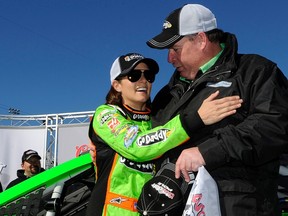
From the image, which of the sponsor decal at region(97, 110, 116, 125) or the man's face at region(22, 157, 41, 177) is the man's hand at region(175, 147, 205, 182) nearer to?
the sponsor decal at region(97, 110, 116, 125)

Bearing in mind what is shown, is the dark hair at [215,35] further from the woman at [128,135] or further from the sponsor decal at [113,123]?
the sponsor decal at [113,123]

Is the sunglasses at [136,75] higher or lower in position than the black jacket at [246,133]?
higher

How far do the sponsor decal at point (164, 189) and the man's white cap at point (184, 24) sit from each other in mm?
739

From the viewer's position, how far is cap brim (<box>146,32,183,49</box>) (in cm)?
223

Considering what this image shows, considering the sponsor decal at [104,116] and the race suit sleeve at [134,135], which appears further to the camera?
the sponsor decal at [104,116]

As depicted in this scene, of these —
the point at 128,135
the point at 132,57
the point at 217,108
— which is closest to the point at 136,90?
the point at 132,57

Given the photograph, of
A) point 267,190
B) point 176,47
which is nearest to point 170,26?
point 176,47

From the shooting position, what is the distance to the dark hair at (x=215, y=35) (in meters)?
2.24

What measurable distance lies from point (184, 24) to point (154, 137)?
0.63m

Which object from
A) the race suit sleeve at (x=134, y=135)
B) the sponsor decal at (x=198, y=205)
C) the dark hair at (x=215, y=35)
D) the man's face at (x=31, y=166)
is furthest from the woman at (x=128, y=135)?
the man's face at (x=31, y=166)

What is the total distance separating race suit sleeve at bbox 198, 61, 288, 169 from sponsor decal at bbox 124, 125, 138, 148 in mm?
440

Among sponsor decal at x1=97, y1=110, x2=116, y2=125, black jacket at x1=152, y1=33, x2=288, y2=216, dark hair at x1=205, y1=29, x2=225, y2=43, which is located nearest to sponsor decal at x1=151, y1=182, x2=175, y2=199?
black jacket at x1=152, y1=33, x2=288, y2=216

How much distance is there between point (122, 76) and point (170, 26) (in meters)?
0.51

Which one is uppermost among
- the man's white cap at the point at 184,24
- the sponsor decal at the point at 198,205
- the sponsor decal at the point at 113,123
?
the man's white cap at the point at 184,24
